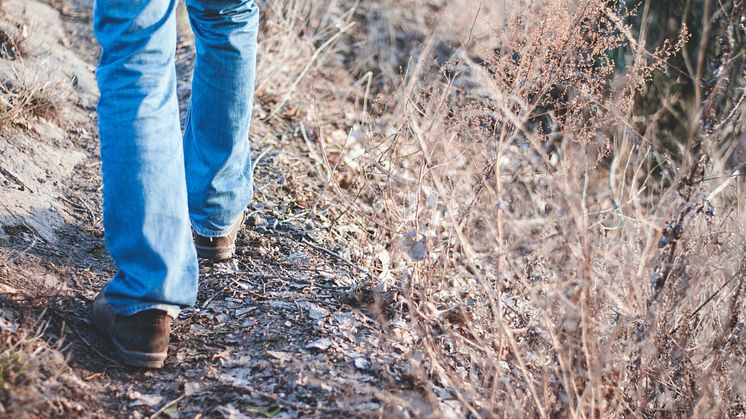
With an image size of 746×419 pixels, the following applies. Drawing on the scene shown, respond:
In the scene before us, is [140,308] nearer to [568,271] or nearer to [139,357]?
[139,357]

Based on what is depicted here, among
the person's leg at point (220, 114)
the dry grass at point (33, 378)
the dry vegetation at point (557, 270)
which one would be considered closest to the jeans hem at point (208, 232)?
the person's leg at point (220, 114)

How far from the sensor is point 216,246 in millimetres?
2756

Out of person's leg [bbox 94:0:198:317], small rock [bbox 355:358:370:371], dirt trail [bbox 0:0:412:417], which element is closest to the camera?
person's leg [bbox 94:0:198:317]

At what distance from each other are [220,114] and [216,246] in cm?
49

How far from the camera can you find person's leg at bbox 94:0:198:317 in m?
1.93

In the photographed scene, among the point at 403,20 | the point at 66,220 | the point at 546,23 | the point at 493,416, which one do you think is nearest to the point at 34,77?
the point at 66,220

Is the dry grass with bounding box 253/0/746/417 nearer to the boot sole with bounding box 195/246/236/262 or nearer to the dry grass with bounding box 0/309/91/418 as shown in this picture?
the boot sole with bounding box 195/246/236/262

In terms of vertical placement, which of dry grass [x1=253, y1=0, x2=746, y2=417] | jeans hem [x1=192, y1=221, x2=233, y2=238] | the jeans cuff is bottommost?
jeans hem [x1=192, y1=221, x2=233, y2=238]

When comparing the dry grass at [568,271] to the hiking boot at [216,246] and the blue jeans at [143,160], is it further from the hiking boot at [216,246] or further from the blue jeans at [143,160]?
the blue jeans at [143,160]

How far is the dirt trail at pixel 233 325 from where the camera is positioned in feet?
6.75

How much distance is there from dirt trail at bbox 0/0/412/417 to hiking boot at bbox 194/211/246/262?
42mm

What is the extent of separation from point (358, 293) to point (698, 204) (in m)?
1.10

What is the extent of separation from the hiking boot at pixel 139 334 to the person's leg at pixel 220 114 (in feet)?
2.03

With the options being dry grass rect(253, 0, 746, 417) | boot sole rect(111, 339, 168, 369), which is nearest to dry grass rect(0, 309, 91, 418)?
boot sole rect(111, 339, 168, 369)
